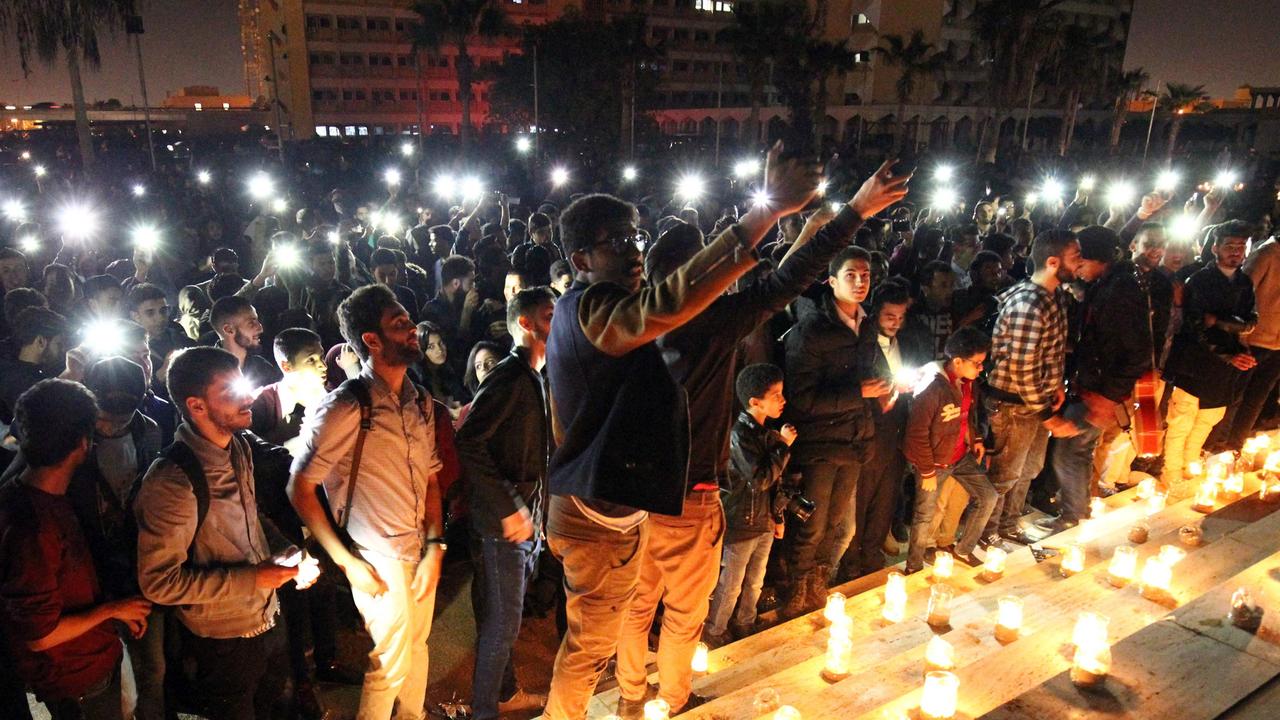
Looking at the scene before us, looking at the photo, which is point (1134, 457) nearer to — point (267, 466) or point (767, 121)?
point (267, 466)

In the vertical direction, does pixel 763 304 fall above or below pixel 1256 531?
above

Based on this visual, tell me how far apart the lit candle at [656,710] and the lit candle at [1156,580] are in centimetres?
292

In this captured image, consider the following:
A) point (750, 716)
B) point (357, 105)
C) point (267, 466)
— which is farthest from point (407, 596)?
point (357, 105)

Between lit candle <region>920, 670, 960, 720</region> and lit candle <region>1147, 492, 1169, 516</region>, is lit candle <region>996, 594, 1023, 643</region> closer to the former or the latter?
lit candle <region>920, 670, 960, 720</region>

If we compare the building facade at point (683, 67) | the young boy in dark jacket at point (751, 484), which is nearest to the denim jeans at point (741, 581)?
the young boy in dark jacket at point (751, 484)

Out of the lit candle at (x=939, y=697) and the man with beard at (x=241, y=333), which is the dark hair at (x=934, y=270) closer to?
the lit candle at (x=939, y=697)

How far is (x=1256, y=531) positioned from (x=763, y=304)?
13.7 ft

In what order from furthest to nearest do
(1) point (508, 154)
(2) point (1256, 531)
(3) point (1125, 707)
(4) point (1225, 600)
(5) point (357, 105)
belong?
(5) point (357, 105) → (1) point (508, 154) → (2) point (1256, 531) → (4) point (1225, 600) → (3) point (1125, 707)

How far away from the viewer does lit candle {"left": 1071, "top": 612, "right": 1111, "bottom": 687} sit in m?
2.88

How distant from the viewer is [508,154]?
3453 cm

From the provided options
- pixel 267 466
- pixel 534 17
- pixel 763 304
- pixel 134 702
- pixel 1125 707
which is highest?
pixel 534 17

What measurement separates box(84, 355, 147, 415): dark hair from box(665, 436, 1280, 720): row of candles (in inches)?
108

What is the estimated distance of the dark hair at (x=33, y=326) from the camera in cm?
476

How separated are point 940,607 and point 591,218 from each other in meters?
3.18
